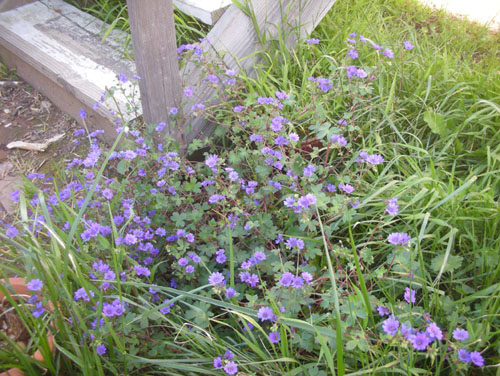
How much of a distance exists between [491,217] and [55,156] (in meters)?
2.45

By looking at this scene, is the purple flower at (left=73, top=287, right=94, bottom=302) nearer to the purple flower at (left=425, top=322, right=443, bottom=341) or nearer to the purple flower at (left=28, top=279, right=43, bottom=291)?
the purple flower at (left=28, top=279, right=43, bottom=291)

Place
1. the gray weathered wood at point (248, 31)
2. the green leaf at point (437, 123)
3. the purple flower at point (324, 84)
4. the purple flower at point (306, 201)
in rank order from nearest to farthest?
the purple flower at point (306, 201) → the purple flower at point (324, 84) → the green leaf at point (437, 123) → the gray weathered wood at point (248, 31)

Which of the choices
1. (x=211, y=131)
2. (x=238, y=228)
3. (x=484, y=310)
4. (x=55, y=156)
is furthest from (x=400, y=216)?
(x=55, y=156)

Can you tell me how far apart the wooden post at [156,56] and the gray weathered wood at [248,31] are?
0.18 metres

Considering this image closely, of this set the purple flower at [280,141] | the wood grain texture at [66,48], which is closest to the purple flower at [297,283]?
the purple flower at [280,141]

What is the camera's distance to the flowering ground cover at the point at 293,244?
4.38 feet

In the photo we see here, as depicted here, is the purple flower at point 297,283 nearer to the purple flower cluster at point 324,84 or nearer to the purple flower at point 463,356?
the purple flower at point 463,356

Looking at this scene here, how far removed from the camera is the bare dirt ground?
2705mm

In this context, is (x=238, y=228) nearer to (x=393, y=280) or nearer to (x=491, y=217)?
(x=393, y=280)

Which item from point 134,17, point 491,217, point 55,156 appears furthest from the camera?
point 55,156

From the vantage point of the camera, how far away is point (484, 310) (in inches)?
55.8

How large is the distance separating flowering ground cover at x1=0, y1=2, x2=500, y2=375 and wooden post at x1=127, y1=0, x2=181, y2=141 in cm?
10

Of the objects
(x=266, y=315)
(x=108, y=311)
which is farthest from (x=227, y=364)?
(x=108, y=311)

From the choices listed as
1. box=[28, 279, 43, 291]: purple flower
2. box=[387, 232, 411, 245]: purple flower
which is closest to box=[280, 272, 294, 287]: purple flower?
box=[387, 232, 411, 245]: purple flower
